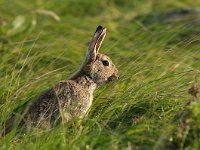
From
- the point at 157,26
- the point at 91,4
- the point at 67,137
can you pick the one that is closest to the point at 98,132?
the point at 67,137

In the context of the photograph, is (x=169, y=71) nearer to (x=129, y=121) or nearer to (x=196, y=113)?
(x=129, y=121)

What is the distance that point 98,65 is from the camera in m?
6.36

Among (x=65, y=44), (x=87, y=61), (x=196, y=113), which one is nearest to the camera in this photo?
(x=196, y=113)

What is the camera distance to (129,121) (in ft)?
19.0

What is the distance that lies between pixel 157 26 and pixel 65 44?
175cm

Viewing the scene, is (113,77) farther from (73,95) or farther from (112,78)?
(73,95)

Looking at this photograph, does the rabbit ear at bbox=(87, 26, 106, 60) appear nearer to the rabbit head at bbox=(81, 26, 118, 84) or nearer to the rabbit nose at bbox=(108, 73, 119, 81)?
the rabbit head at bbox=(81, 26, 118, 84)

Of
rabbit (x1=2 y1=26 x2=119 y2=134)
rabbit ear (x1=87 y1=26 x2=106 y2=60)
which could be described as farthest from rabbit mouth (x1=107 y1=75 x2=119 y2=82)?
rabbit ear (x1=87 y1=26 x2=106 y2=60)

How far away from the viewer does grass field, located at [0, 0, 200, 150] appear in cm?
520

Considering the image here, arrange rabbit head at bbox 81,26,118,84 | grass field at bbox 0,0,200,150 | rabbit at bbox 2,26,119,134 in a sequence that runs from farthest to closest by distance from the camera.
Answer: rabbit head at bbox 81,26,118,84 < rabbit at bbox 2,26,119,134 < grass field at bbox 0,0,200,150

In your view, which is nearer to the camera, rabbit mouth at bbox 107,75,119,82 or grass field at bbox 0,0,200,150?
grass field at bbox 0,0,200,150

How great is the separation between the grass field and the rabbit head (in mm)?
95

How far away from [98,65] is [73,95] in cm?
52

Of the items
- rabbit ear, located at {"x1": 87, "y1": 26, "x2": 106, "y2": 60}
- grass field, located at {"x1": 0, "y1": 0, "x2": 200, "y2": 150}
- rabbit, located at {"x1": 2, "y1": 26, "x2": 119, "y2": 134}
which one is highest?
rabbit ear, located at {"x1": 87, "y1": 26, "x2": 106, "y2": 60}
